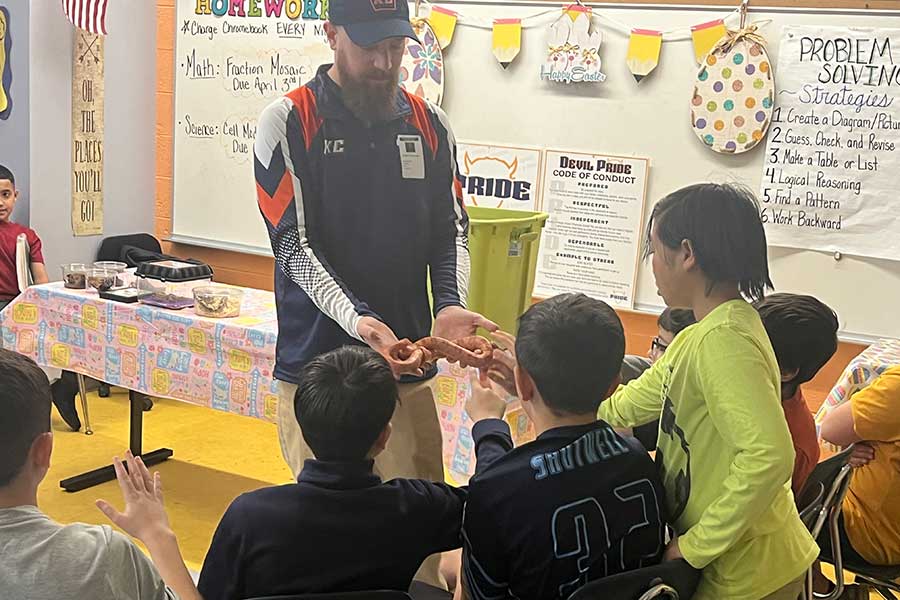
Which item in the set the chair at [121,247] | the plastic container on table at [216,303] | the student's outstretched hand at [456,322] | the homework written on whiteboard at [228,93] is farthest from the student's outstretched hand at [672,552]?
the chair at [121,247]

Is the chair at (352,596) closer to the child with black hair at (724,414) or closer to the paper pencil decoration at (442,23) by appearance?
the child with black hair at (724,414)

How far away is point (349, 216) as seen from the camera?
2139 mm

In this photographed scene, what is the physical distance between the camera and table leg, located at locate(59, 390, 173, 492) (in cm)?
381

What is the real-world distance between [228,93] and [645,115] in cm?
223

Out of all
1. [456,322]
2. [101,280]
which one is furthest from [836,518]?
[101,280]

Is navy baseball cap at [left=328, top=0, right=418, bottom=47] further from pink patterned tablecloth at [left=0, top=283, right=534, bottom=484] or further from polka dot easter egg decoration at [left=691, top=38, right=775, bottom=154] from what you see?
polka dot easter egg decoration at [left=691, top=38, right=775, bottom=154]

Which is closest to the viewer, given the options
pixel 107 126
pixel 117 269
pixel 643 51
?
pixel 117 269

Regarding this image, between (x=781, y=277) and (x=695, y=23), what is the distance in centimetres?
108

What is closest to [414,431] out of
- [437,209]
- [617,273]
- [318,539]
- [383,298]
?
[383,298]

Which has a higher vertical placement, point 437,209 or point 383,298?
point 437,209

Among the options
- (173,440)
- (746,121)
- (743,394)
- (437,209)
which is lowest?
(173,440)

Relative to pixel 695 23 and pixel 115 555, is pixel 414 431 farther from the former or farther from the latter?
pixel 695 23

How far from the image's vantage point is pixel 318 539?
60.1 inches

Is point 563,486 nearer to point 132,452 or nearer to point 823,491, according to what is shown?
point 823,491
